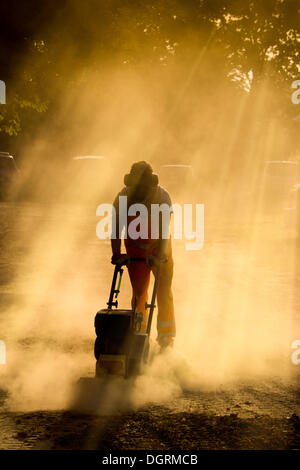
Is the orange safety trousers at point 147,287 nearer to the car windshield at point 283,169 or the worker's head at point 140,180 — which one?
the worker's head at point 140,180

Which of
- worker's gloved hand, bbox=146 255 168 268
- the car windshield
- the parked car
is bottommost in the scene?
worker's gloved hand, bbox=146 255 168 268

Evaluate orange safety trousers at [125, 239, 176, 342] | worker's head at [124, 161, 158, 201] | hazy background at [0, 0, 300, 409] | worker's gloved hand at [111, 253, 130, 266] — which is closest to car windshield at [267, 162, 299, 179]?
hazy background at [0, 0, 300, 409]

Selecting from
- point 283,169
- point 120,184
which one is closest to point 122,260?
point 120,184

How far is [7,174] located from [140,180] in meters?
24.5

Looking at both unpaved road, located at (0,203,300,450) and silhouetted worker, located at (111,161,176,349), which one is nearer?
unpaved road, located at (0,203,300,450)

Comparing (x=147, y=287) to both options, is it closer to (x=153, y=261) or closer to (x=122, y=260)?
(x=153, y=261)

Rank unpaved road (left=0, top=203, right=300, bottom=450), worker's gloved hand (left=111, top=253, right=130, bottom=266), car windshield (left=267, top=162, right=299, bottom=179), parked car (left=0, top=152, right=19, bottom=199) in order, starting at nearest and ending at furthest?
unpaved road (left=0, top=203, right=300, bottom=450) < worker's gloved hand (left=111, top=253, right=130, bottom=266) < parked car (left=0, top=152, right=19, bottom=199) < car windshield (left=267, top=162, right=299, bottom=179)

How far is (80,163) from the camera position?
1204 inches

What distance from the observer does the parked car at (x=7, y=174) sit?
97.9ft

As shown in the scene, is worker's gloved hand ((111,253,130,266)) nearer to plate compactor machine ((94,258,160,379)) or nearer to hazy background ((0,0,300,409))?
plate compactor machine ((94,258,160,379))

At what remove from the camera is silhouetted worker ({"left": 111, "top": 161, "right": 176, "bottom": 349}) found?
627cm

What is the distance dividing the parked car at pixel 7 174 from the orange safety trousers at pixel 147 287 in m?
23.7
